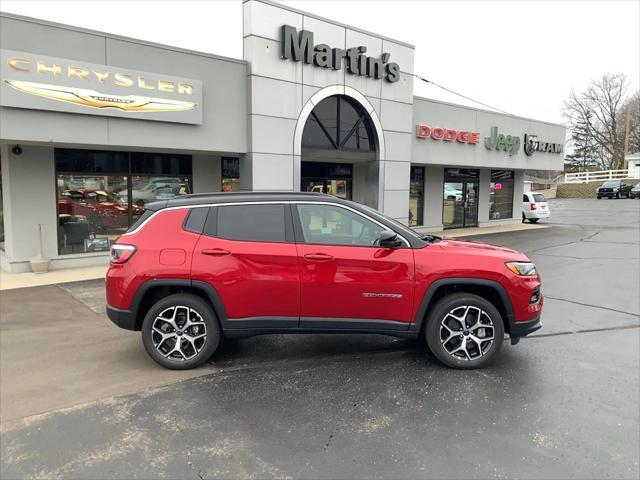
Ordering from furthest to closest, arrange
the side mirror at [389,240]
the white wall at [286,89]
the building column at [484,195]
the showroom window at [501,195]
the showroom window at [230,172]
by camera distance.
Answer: the showroom window at [501,195] < the building column at [484,195] < the showroom window at [230,172] < the white wall at [286,89] < the side mirror at [389,240]

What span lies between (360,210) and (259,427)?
2290 mm

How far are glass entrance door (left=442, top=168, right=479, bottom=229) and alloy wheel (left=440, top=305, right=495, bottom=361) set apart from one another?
16203 mm

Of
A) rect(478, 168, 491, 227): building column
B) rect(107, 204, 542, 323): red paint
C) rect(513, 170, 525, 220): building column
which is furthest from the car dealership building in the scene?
rect(513, 170, 525, 220): building column

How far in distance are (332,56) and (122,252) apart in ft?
32.2

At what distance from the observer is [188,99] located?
10.7 meters

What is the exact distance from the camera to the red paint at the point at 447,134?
16250 millimetres

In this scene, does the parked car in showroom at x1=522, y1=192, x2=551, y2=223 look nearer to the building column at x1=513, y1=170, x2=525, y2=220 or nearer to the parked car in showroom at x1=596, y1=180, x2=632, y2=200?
the building column at x1=513, y1=170, x2=525, y2=220

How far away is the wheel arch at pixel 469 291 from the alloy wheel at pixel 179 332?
7.02ft

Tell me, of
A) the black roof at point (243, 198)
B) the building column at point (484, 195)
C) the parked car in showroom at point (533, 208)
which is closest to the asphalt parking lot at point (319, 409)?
the black roof at point (243, 198)

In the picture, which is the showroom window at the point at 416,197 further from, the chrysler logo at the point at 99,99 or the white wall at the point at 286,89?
the chrysler logo at the point at 99,99

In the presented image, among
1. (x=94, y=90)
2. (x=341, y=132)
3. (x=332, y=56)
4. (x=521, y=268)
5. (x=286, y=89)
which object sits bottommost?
(x=521, y=268)

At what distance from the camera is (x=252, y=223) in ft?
15.9

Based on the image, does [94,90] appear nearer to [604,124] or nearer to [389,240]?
[389,240]

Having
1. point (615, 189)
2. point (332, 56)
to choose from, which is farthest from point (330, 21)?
point (615, 189)
